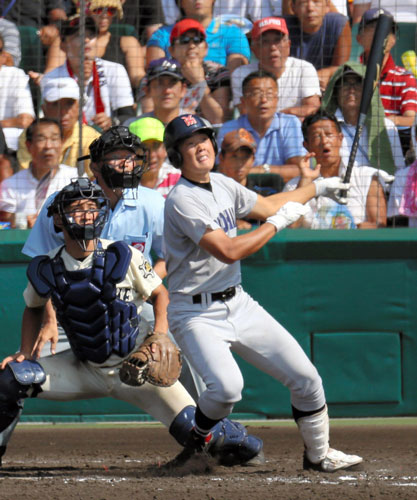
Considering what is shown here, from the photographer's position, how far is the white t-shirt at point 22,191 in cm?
633

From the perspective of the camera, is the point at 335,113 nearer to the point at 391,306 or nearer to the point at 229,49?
the point at 229,49

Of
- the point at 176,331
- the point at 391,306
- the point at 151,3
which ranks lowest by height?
the point at 391,306

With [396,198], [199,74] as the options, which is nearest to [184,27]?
[199,74]

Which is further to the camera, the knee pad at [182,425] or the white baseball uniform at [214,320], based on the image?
the knee pad at [182,425]

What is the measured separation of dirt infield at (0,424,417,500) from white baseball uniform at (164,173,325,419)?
1.20 feet

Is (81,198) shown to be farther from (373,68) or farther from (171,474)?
(373,68)

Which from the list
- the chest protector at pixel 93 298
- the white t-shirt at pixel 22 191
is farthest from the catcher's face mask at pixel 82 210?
the white t-shirt at pixel 22 191

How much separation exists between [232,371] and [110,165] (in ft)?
4.13

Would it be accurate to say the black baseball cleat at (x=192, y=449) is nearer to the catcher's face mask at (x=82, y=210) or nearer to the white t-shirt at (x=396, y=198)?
the catcher's face mask at (x=82, y=210)

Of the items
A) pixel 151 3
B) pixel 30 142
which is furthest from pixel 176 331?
pixel 151 3

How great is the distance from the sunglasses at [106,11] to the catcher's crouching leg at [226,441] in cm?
397

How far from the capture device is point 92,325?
4113 millimetres

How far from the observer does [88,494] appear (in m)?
3.62

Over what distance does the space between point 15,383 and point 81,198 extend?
90 centimetres
